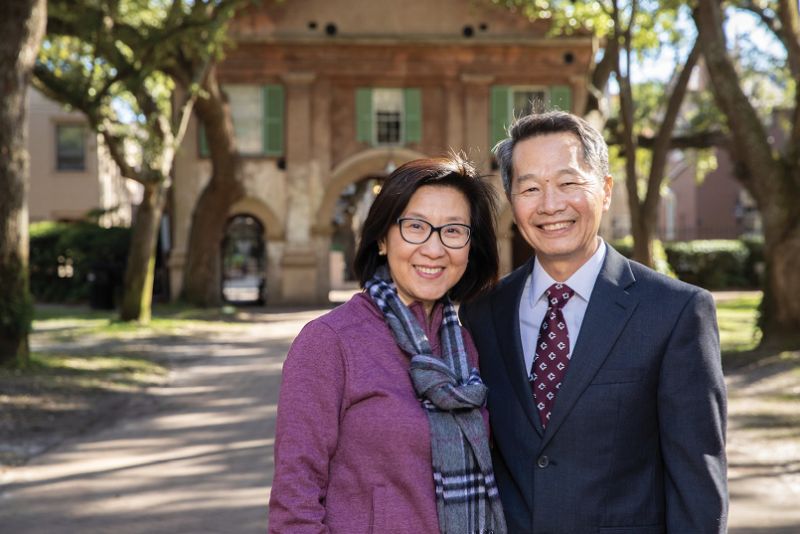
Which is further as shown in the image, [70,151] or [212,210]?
[70,151]

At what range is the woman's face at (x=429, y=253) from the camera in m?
3.04

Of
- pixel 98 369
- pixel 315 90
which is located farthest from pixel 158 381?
pixel 315 90

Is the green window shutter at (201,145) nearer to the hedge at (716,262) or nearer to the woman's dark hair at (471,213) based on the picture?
the hedge at (716,262)

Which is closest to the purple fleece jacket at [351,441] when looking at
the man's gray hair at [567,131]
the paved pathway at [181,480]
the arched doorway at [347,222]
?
the man's gray hair at [567,131]

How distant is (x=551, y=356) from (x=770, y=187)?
37.6 feet

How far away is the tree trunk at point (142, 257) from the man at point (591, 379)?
17.2m

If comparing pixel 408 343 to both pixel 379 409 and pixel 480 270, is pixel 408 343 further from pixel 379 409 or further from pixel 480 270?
pixel 480 270

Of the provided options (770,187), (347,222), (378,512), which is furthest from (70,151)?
(378,512)

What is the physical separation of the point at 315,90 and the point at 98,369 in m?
17.4

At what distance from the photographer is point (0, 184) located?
11906mm

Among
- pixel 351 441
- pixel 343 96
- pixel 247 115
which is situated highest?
pixel 343 96

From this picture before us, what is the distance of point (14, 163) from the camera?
12000 millimetres

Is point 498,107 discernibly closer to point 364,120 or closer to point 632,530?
point 364,120

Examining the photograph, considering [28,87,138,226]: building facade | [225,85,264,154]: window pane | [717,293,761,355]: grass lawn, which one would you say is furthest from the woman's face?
[28,87,138,226]: building facade
